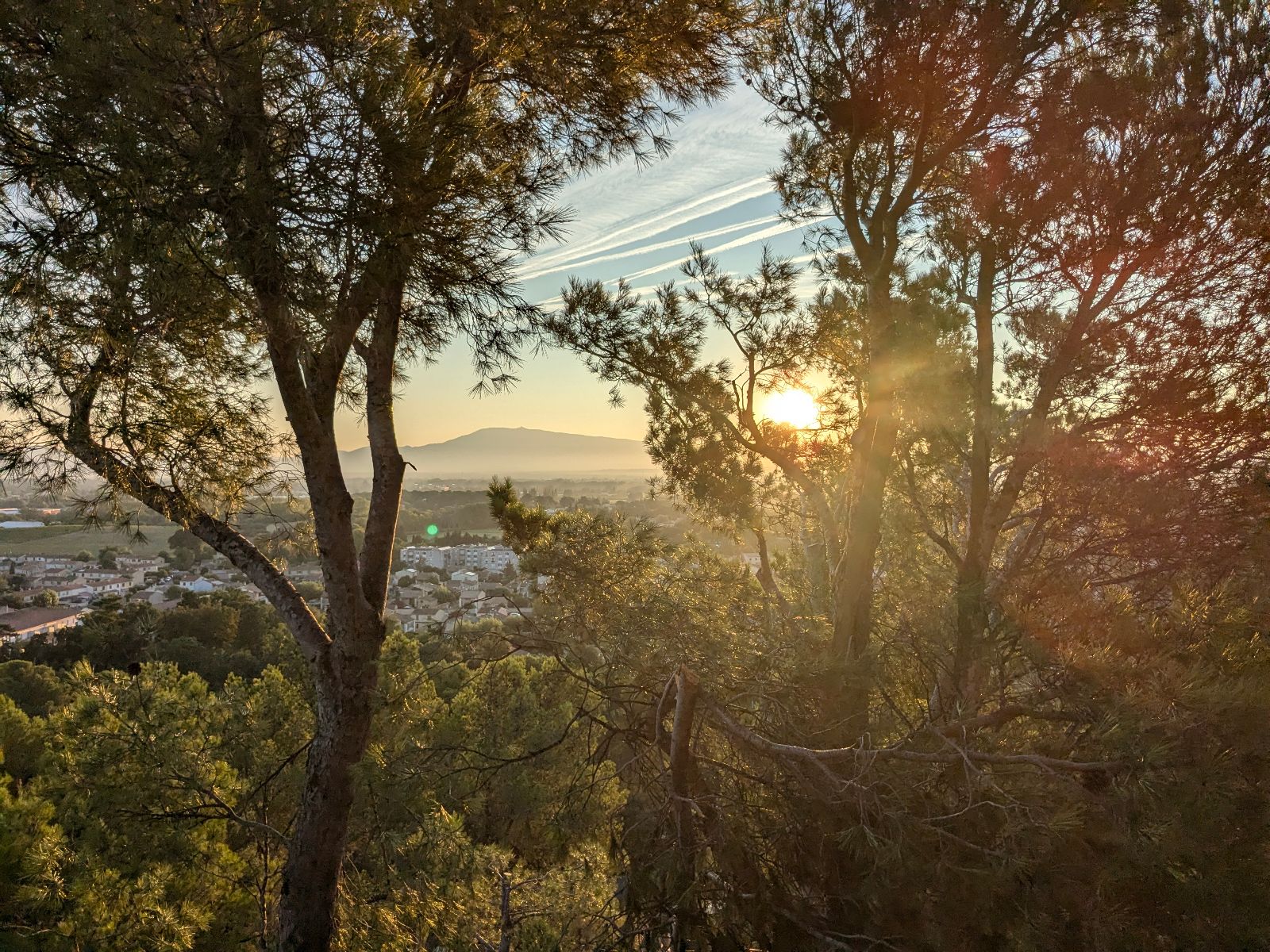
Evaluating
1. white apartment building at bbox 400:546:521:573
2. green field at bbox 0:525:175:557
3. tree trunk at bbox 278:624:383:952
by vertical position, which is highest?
tree trunk at bbox 278:624:383:952

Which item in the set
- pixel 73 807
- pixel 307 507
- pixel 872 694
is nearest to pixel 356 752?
pixel 307 507

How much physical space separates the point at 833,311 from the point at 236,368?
298cm

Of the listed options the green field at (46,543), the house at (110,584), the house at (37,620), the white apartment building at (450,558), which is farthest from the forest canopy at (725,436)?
the green field at (46,543)

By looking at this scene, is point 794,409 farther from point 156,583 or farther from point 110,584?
point 110,584

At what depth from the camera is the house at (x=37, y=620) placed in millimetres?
23172

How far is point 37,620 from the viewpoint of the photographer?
85.5 ft

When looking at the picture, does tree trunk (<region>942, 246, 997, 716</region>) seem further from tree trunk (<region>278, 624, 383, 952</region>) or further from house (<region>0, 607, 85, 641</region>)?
house (<region>0, 607, 85, 641</region>)

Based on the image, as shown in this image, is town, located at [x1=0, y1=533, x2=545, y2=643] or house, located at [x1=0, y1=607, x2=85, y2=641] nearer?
house, located at [x1=0, y1=607, x2=85, y2=641]

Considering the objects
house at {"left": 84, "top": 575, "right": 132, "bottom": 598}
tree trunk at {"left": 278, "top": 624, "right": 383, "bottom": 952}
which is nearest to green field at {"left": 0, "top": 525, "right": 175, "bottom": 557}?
house at {"left": 84, "top": 575, "right": 132, "bottom": 598}

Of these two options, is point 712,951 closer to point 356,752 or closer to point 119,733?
point 356,752

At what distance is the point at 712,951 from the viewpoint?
5.43ft

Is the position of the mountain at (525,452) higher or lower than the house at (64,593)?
higher

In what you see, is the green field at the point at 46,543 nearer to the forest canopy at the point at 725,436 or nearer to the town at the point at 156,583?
the town at the point at 156,583

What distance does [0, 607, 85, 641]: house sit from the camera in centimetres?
2317
